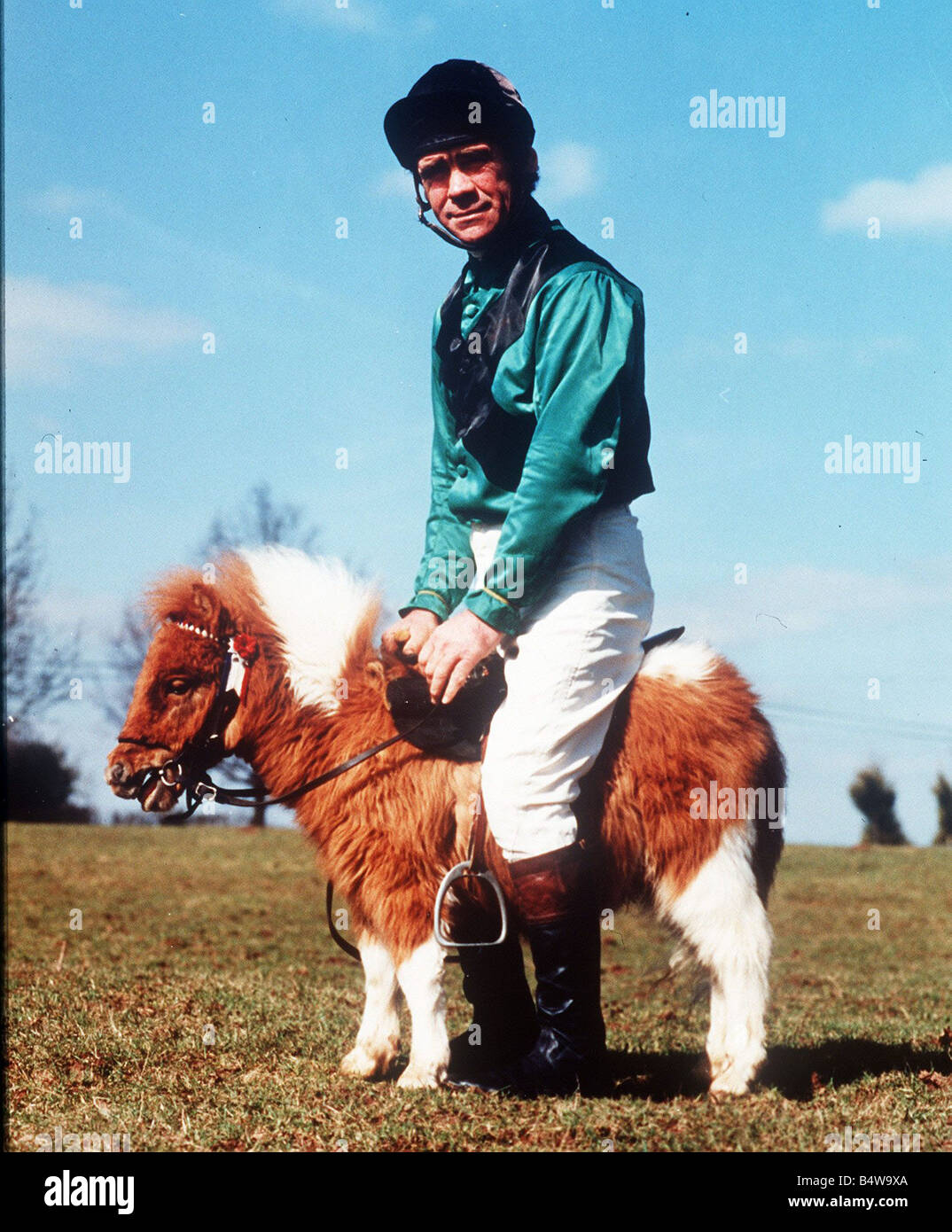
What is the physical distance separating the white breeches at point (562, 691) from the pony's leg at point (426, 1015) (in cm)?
54

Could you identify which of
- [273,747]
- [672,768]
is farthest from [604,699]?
[273,747]

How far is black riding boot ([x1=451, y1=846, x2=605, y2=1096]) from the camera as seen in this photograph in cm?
420

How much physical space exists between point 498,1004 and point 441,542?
1.80 metres

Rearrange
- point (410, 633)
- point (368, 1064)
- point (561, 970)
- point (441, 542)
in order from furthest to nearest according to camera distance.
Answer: point (441, 542) < point (368, 1064) < point (410, 633) < point (561, 970)

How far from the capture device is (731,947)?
4.34m

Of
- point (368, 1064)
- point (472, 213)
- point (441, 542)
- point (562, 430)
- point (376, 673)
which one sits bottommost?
point (368, 1064)

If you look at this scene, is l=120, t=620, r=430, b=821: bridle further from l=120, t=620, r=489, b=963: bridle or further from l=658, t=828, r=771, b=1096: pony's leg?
l=658, t=828, r=771, b=1096: pony's leg

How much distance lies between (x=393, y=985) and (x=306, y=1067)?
0.46 m

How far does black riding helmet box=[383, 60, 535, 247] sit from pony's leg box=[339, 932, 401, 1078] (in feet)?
8.74

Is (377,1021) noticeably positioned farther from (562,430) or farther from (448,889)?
(562,430)

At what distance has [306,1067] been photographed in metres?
4.84

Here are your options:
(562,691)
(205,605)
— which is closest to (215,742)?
(205,605)

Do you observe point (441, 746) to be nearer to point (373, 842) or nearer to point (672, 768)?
point (373, 842)

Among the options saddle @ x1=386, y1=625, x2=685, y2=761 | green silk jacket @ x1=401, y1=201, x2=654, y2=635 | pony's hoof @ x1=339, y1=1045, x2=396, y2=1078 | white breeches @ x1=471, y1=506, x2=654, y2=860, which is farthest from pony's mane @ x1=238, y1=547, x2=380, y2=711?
pony's hoof @ x1=339, y1=1045, x2=396, y2=1078
